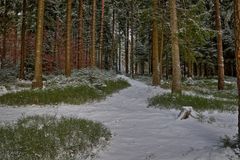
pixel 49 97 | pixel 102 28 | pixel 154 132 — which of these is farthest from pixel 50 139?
pixel 102 28

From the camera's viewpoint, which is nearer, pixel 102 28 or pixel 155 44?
pixel 155 44

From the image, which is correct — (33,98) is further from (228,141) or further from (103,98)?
(228,141)

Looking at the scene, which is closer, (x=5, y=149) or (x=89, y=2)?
(x=5, y=149)

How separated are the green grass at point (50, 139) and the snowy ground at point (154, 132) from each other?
435mm

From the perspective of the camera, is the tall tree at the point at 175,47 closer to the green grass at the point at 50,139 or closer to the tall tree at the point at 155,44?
the tall tree at the point at 155,44

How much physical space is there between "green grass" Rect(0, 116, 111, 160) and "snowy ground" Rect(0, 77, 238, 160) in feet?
1.43

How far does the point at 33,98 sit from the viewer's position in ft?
48.2

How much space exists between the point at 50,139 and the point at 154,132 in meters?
3.14

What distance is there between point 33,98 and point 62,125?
6.07m

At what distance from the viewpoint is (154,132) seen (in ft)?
32.0

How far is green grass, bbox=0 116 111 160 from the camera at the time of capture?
7.08 metres

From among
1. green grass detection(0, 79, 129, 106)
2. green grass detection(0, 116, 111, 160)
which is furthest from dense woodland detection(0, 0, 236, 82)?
green grass detection(0, 116, 111, 160)

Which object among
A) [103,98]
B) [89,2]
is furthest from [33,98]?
[89,2]

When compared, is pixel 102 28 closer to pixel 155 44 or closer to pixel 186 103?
pixel 155 44
